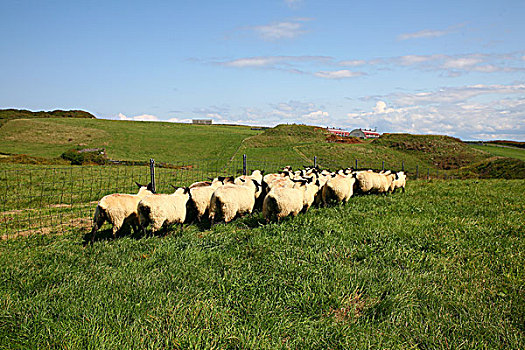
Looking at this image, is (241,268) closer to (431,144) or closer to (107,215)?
(107,215)

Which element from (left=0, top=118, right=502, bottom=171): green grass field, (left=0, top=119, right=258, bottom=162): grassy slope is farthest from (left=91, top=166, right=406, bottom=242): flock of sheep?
(left=0, top=119, right=258, bottom=162): grassy slope

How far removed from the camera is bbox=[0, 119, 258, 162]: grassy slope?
3947 centimetres

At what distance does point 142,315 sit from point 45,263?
274 centimetres

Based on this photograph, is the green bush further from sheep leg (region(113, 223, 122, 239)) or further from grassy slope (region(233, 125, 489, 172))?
sheep leg (region(113, 223, 122, 239))

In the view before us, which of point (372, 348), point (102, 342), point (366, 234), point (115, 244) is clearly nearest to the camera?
point (102, 342)

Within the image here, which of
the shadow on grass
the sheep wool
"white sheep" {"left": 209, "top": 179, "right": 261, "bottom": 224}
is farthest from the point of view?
the sheep wool

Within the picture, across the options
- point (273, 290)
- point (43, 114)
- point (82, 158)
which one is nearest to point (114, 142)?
point (82, 158)

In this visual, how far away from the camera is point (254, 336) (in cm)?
300

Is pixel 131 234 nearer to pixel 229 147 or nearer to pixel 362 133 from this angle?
pixel 229 147

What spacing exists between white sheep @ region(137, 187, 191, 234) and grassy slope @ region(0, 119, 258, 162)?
29.1m

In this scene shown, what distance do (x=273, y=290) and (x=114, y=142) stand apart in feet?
157

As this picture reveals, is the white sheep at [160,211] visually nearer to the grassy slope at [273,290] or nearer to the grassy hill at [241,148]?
the grassy slope at [273,290]

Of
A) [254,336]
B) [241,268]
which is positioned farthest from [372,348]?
[241,268]

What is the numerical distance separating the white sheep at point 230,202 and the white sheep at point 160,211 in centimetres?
79
